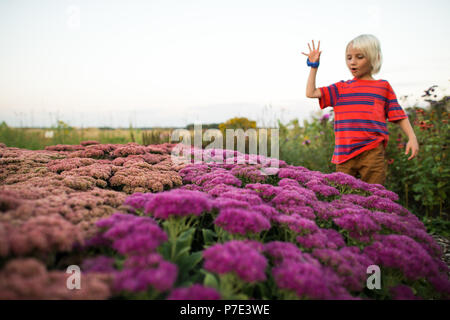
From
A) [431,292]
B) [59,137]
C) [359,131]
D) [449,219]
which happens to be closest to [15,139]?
[59,137]

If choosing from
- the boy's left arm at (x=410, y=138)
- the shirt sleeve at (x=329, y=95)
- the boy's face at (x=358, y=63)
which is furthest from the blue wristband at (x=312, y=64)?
the boy's left arm at (x=410, y=138)

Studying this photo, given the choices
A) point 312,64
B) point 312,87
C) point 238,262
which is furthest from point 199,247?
point 312,64

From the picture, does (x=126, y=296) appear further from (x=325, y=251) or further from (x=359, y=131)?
(x=359, y=131)

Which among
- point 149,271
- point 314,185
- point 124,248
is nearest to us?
point 149,271

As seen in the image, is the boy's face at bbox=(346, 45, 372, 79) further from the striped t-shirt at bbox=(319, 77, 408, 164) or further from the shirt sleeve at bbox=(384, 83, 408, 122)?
the shirt sleeve at bbox=(384, 83, 408, 122)

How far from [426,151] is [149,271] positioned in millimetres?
6121

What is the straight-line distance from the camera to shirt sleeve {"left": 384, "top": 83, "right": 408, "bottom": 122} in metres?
3.89

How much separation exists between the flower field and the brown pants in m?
1.30

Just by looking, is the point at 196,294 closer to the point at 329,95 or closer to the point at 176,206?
the point at 176,206

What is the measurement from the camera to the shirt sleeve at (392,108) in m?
3.89

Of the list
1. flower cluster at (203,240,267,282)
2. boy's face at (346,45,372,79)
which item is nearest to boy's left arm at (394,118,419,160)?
boy's face at (346,45,372,79)

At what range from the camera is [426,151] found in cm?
526

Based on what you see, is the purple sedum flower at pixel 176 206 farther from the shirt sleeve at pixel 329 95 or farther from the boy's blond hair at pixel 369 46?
the boy's blond hair at pixel 369 46

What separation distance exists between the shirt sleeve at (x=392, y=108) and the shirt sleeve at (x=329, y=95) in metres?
0.75
